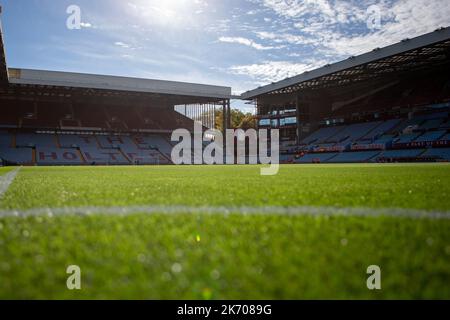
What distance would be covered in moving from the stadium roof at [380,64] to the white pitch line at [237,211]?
28.4 meters

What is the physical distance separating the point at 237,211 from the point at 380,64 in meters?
35.1

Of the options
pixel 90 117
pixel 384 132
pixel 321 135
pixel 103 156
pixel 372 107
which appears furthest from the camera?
pixel 321 135

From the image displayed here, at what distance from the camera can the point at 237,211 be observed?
7.79 feet

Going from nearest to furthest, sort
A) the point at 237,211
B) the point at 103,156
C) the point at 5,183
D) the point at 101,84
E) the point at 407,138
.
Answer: the point at 237,211 < the point at 5,183 < the point at 407,138 < the point at 101,84 < the point at 103,156

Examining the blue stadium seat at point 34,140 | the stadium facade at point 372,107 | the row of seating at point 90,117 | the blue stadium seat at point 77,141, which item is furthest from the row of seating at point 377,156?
the blue stadium seat at point 34,140

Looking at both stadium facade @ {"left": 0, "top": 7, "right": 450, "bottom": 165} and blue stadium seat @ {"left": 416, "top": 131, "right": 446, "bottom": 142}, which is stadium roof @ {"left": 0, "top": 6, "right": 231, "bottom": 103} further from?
blue stadium seat @ {"left": 416, "top": 131, "right": 446, "bottom": 142}

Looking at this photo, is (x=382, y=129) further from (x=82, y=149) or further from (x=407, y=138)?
(x=82, y=149)

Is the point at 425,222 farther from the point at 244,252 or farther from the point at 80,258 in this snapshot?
the point at 80,258

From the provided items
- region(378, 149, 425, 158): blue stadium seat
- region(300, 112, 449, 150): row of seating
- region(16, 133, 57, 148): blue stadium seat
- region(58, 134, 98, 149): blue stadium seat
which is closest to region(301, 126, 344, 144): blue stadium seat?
region(300, 112, 449, 150): row of seating

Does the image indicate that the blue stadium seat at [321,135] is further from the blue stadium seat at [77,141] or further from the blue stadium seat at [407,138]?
the blue stadium seat at [77,141]

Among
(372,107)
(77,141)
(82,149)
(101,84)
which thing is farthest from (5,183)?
(372,107)

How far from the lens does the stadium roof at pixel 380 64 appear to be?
2639cm

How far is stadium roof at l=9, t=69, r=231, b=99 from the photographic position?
112 ft
